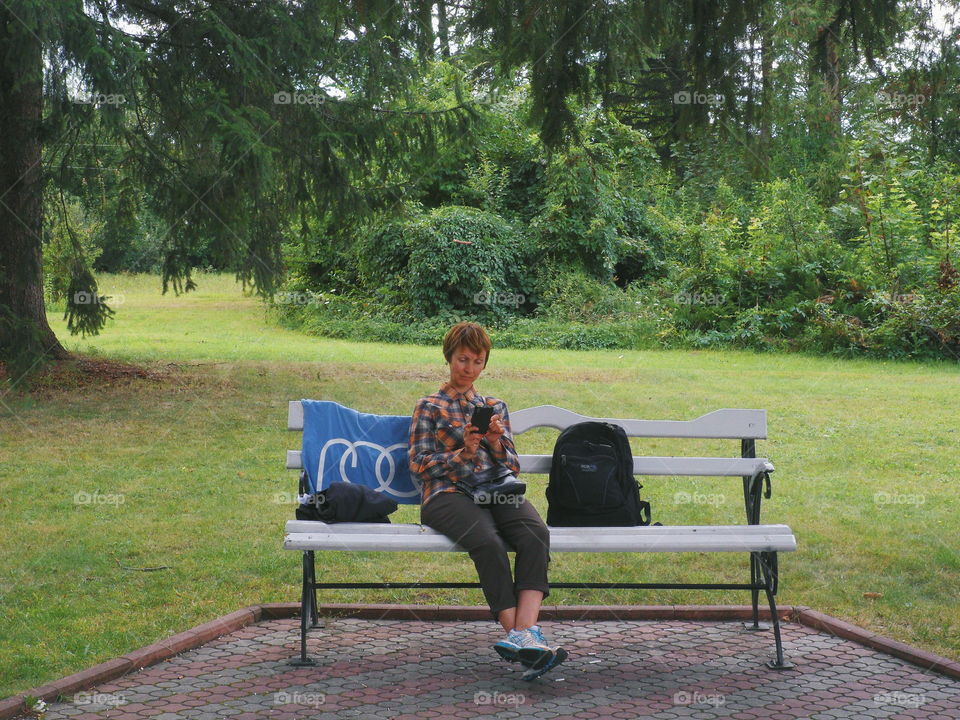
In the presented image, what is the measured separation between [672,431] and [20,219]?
8926mm

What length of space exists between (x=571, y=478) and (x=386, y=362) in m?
11.0

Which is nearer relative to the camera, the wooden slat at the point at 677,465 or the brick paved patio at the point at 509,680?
the brick paved patio at the point at 509,680

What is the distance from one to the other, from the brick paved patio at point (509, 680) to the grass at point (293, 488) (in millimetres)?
349

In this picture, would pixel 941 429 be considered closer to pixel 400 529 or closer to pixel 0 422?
pixel 400 529

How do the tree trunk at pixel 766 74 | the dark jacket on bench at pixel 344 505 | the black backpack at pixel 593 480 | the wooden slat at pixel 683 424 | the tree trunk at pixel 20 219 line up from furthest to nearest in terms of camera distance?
1. the tree trunk at pixel 20 219
2. the tree trunk at pixel 766 74
3. the wooden slat at pixel 683 424
4. the black backpack at pixel 593 480
5. the dark jacket on bench at pixel 344 505

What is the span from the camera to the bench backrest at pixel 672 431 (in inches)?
192

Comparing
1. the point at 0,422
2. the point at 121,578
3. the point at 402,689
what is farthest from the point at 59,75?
the point at 402,689

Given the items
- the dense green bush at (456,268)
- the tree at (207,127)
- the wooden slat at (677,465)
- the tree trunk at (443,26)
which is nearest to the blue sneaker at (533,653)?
the wooden slat at (677,465)

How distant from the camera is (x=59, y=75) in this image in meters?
9.82

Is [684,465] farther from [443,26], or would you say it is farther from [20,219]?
[20,219]

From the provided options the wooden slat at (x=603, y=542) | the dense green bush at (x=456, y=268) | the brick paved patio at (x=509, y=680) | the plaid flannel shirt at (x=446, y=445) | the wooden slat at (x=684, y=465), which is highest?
the dense green bush at (x=456, y=268)

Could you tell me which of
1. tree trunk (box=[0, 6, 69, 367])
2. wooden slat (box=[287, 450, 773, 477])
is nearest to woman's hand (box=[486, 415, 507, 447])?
wooden slat (box=[287, 450, 773, 477])

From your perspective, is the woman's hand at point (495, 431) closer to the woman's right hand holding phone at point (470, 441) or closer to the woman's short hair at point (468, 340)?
the woman's right hand holding phone at point (470, 441)

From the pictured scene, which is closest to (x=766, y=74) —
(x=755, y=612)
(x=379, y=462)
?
(x=755, y=612)
